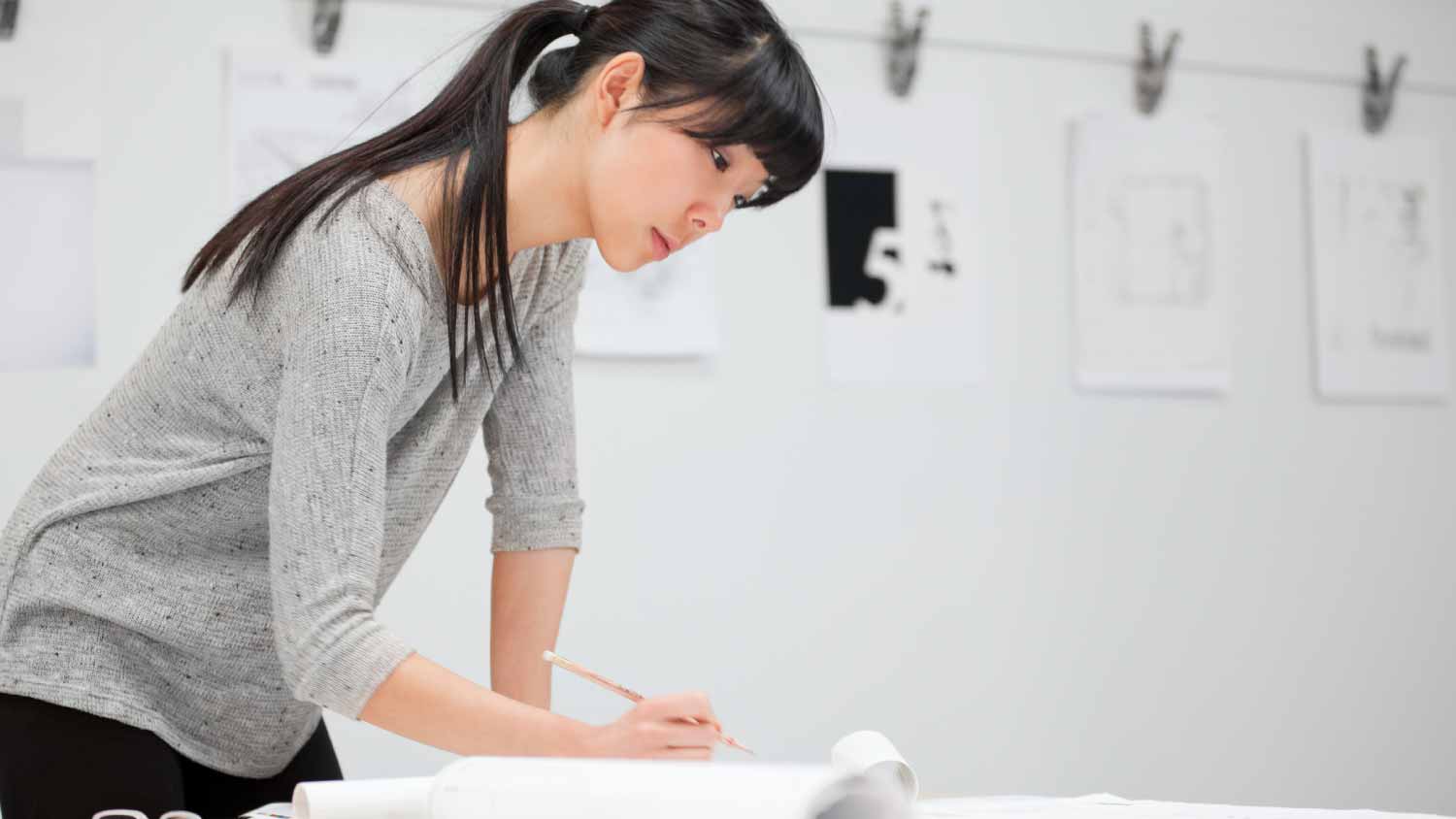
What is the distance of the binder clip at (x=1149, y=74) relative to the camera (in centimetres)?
224

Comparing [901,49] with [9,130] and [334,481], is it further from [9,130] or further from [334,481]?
[334,481]

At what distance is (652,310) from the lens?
6.42 feet

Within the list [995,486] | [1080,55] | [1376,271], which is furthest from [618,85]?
[1376,271]

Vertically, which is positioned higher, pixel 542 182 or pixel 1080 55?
pixel 1080 55

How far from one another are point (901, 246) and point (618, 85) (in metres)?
1.21

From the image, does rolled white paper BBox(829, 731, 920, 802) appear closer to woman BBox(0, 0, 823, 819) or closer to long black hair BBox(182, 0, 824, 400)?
woman BBox(0, 0, 823, 819)

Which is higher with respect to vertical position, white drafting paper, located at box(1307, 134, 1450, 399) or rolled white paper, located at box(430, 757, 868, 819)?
white drafting paper, located at box(1307, 134, 1450, 399)

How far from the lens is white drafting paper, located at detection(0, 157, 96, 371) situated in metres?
1.70

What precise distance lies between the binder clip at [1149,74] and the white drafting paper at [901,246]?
309 millimetres

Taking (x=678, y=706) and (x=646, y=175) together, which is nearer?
(x=678, y=706)

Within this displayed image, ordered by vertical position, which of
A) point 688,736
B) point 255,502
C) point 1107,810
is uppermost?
point 255,502

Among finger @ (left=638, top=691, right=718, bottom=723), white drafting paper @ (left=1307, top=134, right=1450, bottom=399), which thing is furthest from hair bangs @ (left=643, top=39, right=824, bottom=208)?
white drafting paper @ (left=1307, top=134, right=1450, bottom=399)

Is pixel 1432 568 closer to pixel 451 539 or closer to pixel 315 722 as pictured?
pixel 451 539

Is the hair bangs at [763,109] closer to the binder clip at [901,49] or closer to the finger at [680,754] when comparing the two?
the finger at [680,754]
